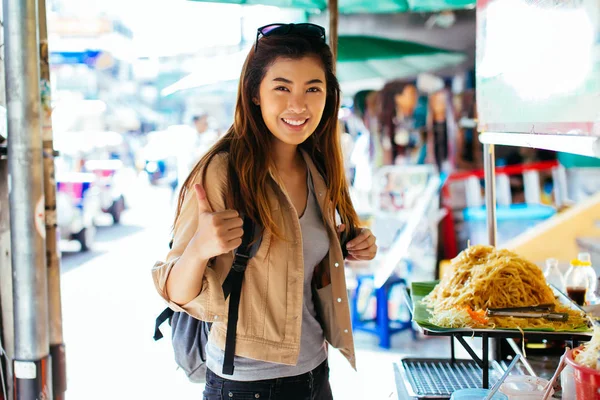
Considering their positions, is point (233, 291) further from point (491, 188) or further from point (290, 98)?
point (491, 188)

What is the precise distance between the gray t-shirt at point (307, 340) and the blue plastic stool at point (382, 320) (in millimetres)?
3942

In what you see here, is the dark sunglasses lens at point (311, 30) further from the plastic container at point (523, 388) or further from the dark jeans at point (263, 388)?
the plastic container at point (523, 388)

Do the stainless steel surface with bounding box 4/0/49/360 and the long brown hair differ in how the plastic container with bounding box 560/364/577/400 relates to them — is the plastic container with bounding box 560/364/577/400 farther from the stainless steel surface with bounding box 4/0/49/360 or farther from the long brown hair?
the stainless steel surface with bounding box 4/0/49/360

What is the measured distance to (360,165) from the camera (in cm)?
824

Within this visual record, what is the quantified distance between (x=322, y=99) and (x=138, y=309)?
19.5ft

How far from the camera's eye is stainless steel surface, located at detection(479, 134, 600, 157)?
4.28 ft

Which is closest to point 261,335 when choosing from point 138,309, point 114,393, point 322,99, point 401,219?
point 322,99

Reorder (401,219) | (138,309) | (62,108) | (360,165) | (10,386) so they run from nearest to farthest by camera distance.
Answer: (10,386) → (401,219) → (138,309) → (360,165) → (62,108)

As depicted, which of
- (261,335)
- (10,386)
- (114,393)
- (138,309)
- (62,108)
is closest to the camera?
(261,335)

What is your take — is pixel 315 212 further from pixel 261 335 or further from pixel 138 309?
pixel 138 309

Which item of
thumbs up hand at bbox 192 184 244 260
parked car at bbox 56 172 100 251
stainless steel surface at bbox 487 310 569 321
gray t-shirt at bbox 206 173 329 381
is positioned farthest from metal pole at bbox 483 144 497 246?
parked car at bbox 56 172 100 251

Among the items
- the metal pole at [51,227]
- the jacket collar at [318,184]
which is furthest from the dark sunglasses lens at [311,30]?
the metal pole at [51,227]

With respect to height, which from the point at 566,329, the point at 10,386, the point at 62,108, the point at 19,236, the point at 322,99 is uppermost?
the point at 62,108

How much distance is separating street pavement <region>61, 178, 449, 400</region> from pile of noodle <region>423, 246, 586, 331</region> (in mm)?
509
